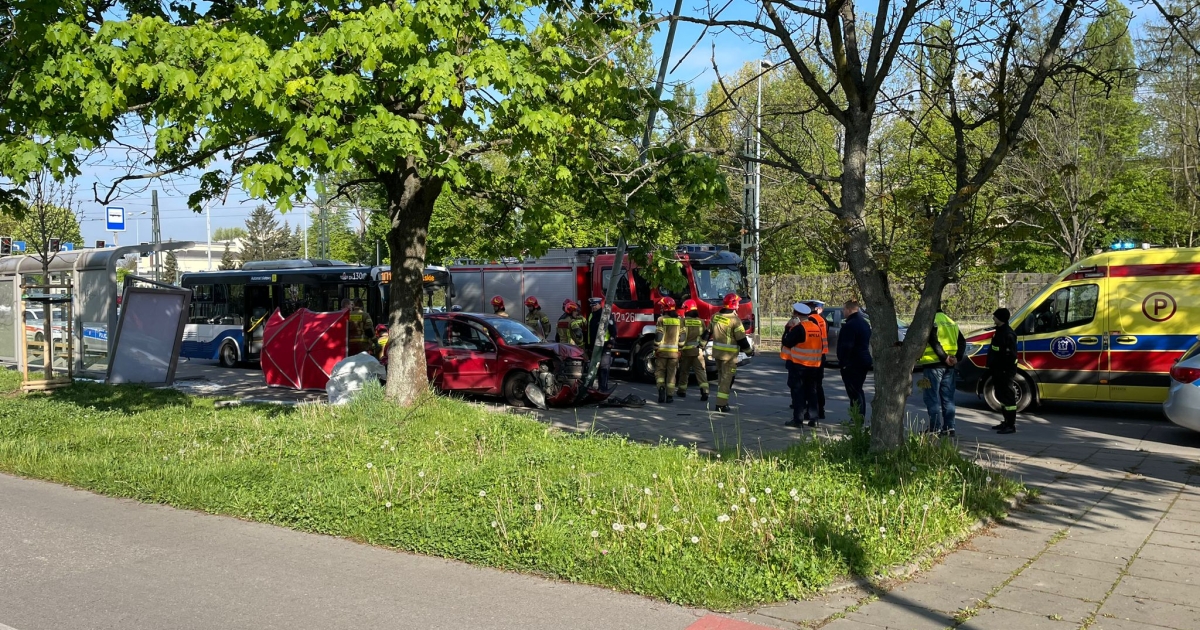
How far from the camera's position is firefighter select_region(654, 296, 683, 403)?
581 inches

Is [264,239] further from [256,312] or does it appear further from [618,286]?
[618,286]

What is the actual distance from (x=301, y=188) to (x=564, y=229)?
170 inches

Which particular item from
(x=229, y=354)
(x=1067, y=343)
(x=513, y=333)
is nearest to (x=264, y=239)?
(x=229, y=354)

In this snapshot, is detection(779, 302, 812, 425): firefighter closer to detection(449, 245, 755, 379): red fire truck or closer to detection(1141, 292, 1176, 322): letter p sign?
detection(449, 245, 755, 379): red fire truck

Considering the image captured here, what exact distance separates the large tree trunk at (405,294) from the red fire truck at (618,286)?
4.58 meters

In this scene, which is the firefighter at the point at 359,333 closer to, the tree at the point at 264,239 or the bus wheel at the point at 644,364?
the bus wheel at the point at 644,364

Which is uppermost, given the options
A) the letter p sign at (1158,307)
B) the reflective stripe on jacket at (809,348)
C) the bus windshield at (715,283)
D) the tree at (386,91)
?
the tree at (386,91)

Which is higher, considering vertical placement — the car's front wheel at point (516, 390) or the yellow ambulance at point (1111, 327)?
the yellow ambulance at point (1111, 327)

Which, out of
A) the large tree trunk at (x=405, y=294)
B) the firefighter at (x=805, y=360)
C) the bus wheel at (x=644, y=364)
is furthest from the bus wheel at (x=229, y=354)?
the firefighter at (x=805, y=360)

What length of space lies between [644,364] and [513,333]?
4157mm

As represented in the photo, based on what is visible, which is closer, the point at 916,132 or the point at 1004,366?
the point at 916,132

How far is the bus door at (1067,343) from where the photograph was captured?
13.2 meters

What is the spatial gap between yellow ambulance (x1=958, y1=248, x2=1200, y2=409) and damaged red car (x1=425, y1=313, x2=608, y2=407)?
22.1 feet

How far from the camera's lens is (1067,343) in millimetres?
13383
